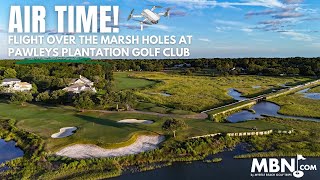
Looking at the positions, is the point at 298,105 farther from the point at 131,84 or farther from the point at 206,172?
the point at 131,84

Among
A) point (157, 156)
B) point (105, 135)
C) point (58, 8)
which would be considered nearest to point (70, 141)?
point (105, 135)

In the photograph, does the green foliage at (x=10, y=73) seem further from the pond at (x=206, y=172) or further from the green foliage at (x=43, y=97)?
the pond at (x=206, y=172)

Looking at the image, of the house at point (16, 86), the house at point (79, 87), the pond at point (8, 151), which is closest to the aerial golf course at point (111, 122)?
the pond at point (8, 151)

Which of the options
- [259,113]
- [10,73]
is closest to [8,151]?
[259,113]

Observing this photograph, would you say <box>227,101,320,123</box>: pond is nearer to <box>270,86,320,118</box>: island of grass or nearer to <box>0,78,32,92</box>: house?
<box>270,86,320,118</box>: island of grass

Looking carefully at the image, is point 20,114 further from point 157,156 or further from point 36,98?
point 157,156

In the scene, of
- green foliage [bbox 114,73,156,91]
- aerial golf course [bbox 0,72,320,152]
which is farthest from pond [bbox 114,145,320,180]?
green foliage [bbox 114,73,156,91]
